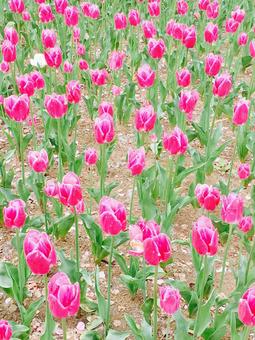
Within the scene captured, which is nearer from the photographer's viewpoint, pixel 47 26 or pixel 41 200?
pixel 41 200

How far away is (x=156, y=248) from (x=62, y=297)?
39 cm

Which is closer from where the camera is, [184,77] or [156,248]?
[156,248]

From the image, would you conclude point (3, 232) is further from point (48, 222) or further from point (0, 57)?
point (0, 57)

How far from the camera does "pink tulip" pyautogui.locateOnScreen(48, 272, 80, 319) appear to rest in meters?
2.00

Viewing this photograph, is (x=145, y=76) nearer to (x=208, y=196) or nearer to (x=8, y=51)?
(x=8, y=51)

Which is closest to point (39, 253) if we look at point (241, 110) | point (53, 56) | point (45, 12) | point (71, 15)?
point (241, 110)

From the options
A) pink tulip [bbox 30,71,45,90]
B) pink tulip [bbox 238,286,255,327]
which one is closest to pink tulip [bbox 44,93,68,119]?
pink tulip [bbox 30,71,45,90]

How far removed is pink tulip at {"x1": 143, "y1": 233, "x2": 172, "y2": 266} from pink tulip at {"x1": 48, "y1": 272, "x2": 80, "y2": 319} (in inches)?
12.3

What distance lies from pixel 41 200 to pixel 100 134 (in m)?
0.93

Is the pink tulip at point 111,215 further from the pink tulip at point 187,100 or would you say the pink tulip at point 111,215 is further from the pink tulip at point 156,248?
the pink tulip at point 187,100

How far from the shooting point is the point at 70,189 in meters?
2.52

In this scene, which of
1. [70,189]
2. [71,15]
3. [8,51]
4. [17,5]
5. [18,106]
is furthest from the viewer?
[17,5]

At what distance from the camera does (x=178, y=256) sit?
12.0 feet

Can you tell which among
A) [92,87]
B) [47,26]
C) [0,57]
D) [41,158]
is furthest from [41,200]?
[47,26]
